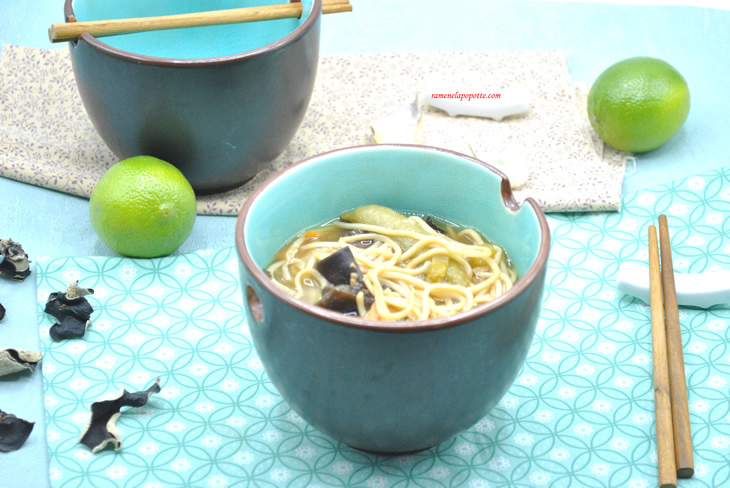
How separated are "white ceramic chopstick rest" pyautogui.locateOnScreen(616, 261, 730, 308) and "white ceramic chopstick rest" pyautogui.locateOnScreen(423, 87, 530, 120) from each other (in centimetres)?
72

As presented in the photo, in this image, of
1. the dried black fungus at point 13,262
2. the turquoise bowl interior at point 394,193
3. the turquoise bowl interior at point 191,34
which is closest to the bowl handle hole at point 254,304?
the turquoise bowl interior at point 394,193

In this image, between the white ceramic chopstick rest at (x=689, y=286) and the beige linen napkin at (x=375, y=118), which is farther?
the beige linen napkin at (x=375, y=118)

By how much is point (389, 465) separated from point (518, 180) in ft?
2.93

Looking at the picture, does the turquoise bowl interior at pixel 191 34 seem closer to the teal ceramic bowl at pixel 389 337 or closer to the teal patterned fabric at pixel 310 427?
the teal patterned fabric at pixel 310 427

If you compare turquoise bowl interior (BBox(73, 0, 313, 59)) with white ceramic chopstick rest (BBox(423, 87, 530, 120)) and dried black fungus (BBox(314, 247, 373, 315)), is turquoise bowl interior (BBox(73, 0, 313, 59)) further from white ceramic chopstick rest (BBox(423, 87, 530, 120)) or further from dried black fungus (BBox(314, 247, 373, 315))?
dried black fungus (BBox(314, 247, 373, 315))

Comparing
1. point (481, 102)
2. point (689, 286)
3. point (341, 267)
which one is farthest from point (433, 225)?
point (481, 102)

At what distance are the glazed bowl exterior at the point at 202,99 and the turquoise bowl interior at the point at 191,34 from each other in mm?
20

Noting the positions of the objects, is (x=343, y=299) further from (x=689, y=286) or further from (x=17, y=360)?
(x=689, y=286)

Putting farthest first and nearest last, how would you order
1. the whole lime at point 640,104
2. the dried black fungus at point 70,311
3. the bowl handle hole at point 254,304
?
the whole lime at point 640,104 → the dried black fungus at point 70,311 → the bowl handle hole at point 254,304

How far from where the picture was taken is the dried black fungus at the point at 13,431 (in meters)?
1.39

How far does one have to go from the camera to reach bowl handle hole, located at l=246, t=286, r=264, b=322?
1.19 m

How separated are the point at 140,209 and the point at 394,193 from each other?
562 mm

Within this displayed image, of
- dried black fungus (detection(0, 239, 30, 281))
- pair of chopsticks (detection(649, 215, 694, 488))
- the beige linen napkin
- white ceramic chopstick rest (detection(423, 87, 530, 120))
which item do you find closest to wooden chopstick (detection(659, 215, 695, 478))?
pair of chopsticks (detection(649, 215, 694, 488))

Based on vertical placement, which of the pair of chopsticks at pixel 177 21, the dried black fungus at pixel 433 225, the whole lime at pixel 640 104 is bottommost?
the whole lime at pixel 640 104
